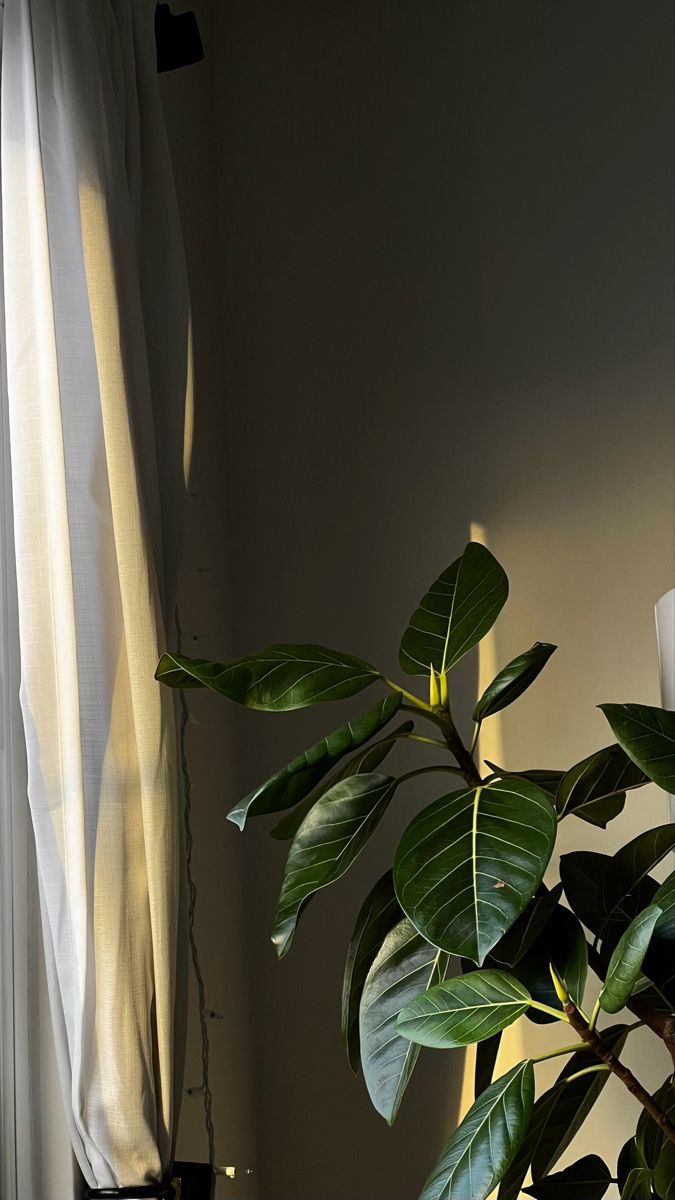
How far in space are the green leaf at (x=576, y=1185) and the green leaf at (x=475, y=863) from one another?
0.47 meters

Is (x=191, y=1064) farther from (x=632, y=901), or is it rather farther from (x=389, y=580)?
(x=389, y=580)

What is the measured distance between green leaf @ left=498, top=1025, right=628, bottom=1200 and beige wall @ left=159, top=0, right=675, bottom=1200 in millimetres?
626

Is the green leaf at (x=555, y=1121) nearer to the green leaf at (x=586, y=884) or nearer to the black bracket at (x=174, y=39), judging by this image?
the green leaf at (x=586, y=884)

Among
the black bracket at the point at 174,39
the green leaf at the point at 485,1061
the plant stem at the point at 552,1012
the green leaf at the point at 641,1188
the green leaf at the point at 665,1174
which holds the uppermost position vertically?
the black bracket at the point at 174,39

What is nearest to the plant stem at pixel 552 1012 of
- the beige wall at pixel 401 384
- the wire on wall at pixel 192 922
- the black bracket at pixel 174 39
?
the wire on wall at pixel 192 922

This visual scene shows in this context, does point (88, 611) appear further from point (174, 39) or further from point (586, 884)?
point (174, 39)

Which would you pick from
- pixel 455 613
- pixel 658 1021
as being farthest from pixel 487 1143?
pixel 455 613

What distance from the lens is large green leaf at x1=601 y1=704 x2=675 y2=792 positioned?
86cm

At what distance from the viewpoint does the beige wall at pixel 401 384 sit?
1729 millimetres

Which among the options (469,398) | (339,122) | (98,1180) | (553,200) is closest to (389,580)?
(469,398)

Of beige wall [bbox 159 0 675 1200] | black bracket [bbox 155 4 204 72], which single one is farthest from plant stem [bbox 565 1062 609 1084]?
black bracket [bbox 155 4 204 72]

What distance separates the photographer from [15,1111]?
103 cm

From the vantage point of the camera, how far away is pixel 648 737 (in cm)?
88

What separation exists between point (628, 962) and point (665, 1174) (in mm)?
287
